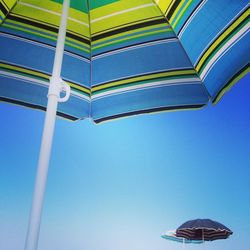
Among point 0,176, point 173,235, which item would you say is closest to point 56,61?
point 0,176

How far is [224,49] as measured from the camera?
1880mm

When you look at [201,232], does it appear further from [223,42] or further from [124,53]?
[223,42]

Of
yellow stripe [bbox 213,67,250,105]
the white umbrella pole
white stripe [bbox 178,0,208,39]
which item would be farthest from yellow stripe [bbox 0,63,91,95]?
yellow stripe [bbox 213,67,250,105]

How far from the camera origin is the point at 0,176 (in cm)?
701

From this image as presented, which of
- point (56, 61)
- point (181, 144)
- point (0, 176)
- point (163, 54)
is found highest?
point (181, 144)

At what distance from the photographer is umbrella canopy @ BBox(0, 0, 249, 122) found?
195 cm

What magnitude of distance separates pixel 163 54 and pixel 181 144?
6381 millimetres

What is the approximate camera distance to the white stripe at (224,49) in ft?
5.82

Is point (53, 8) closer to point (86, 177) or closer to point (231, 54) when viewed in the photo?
point (231, 54)

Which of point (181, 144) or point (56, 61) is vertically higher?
point (181, 144)

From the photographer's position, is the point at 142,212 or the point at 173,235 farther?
the point at 173,235

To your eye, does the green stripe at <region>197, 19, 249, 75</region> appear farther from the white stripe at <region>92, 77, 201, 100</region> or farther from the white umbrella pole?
the white umbrella pole

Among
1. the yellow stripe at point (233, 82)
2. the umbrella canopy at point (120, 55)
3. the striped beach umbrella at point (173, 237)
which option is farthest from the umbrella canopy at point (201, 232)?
the yellow stripe at point (233, 82)

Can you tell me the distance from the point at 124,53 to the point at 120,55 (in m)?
0.03
